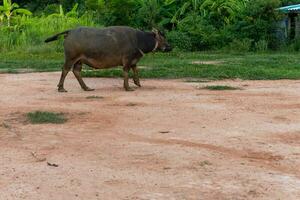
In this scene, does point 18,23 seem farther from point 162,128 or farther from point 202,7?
point 162,128

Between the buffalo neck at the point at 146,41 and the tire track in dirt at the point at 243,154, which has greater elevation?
the buffalo neck at the point at 146,41

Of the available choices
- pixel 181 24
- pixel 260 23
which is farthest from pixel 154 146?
pixel 181 24

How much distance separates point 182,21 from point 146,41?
1326 cm

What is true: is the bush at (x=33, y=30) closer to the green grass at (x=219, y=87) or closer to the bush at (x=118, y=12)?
the bush at (x=118, y=12)

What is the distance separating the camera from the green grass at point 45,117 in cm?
835

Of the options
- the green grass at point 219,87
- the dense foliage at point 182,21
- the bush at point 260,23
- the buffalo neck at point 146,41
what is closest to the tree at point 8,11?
the dense foliage at point 182,21

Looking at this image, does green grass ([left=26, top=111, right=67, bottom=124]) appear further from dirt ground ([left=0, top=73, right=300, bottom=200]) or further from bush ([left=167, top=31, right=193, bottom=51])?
bush ([left=167, top=31, right=193, bottom=51])

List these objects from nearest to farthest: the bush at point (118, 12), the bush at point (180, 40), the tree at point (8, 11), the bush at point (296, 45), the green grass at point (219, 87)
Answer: the green grass at point (219, 87) < the bush at point (296, 45) < the bush at point (180, 40) < the tree at point (8, 11) < the bush at point (118, 12)

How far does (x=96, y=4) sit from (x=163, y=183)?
2169cm

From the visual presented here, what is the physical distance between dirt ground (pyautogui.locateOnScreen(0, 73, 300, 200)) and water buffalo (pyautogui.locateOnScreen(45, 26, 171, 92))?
0.70 metres

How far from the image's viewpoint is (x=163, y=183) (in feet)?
17.7

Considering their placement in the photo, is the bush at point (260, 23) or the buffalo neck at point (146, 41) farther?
the bush at point (260, 23)

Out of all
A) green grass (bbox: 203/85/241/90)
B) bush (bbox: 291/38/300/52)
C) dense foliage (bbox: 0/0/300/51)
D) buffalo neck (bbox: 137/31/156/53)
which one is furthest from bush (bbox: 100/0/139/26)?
green grass (bbox: 203/85/241/90)

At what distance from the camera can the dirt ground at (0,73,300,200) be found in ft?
17.3
